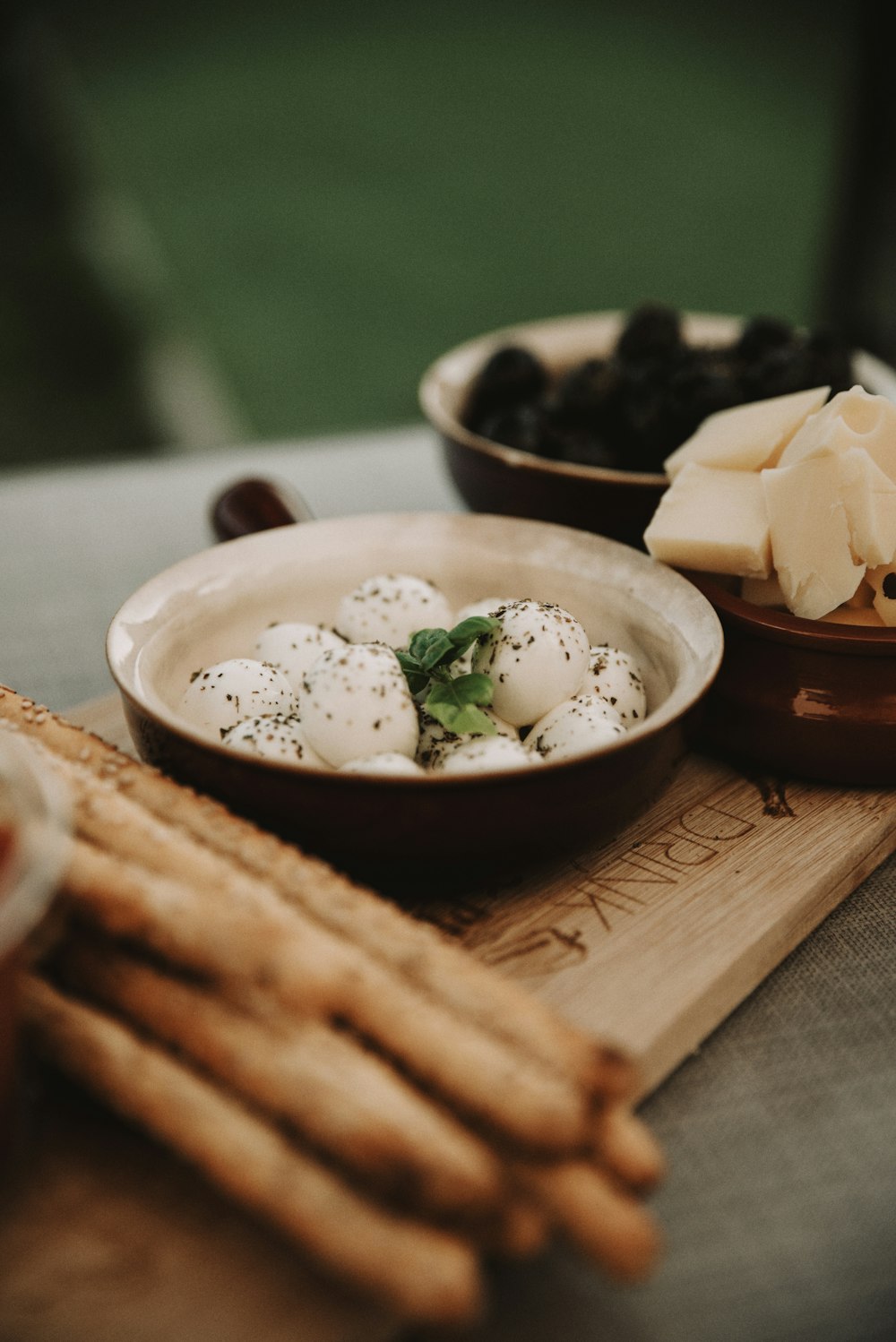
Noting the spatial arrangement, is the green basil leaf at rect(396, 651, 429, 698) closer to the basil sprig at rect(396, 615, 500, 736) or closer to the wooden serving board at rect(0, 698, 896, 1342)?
the basil sprig at rect(396, 615, 500, 736)

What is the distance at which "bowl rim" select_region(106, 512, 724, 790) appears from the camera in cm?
71

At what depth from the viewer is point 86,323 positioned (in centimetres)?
454

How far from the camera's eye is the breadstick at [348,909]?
575mm

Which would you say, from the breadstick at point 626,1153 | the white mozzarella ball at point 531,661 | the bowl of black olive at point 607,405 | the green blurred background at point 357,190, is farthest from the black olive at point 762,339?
the green blurred background at point 357,190

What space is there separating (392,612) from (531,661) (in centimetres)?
15

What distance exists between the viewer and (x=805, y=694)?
3.05 feet

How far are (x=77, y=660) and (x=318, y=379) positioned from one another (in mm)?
3266

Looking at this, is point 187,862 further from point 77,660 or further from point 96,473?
point 96,473

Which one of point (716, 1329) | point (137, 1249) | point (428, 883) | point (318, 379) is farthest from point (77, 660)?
point (318, 379)

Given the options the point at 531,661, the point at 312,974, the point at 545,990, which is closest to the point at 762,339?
the point at 531,661

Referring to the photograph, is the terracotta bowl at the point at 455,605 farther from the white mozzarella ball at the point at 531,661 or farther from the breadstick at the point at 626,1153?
the breadstick at the point at 626,1153

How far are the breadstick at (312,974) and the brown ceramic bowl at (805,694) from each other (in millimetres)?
464

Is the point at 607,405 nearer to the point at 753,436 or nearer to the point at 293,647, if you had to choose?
the point at 753,436

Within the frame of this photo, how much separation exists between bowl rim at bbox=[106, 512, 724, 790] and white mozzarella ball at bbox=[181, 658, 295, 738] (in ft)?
0.10
